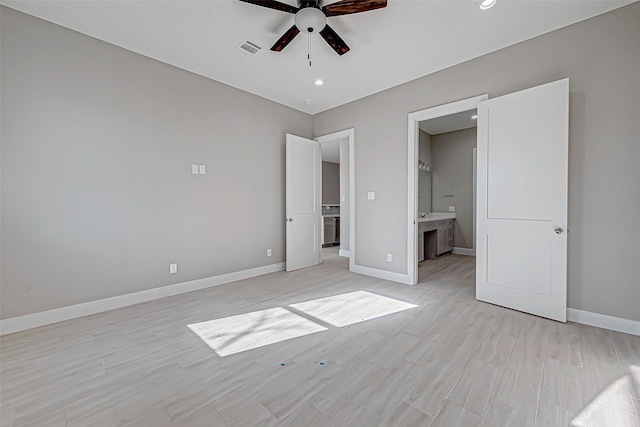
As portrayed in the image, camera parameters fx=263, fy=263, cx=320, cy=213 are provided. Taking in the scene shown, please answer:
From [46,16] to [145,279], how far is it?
2732mm

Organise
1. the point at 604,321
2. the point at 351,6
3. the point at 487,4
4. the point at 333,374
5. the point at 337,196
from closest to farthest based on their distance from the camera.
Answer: the point at 333,374, the point at 351,6, the point at 487,4, the point at 604,321, the point at 337,196

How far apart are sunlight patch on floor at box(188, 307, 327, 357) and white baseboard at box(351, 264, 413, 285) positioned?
179 centimetres

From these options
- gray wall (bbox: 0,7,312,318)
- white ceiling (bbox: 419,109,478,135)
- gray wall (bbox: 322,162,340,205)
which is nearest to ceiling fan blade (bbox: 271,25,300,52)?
gray wall (bbox: 0,7,312,318)

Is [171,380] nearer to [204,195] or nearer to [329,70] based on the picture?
[204,195]

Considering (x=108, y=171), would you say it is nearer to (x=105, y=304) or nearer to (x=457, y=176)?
(x=105, y=304)

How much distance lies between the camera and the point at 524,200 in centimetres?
272

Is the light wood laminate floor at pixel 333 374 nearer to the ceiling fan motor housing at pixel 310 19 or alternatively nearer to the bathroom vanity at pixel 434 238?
the bathroom vanity at pixel 434 238

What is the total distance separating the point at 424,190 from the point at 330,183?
3231mm

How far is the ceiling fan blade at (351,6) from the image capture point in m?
2.09

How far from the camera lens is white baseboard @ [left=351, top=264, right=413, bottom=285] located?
378 cm

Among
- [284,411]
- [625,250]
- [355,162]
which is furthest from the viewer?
[355,162]

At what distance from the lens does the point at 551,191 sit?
2.55 meters

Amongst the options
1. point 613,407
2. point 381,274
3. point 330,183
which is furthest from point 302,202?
point 330,183

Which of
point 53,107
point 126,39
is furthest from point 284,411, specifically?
point 126,39
